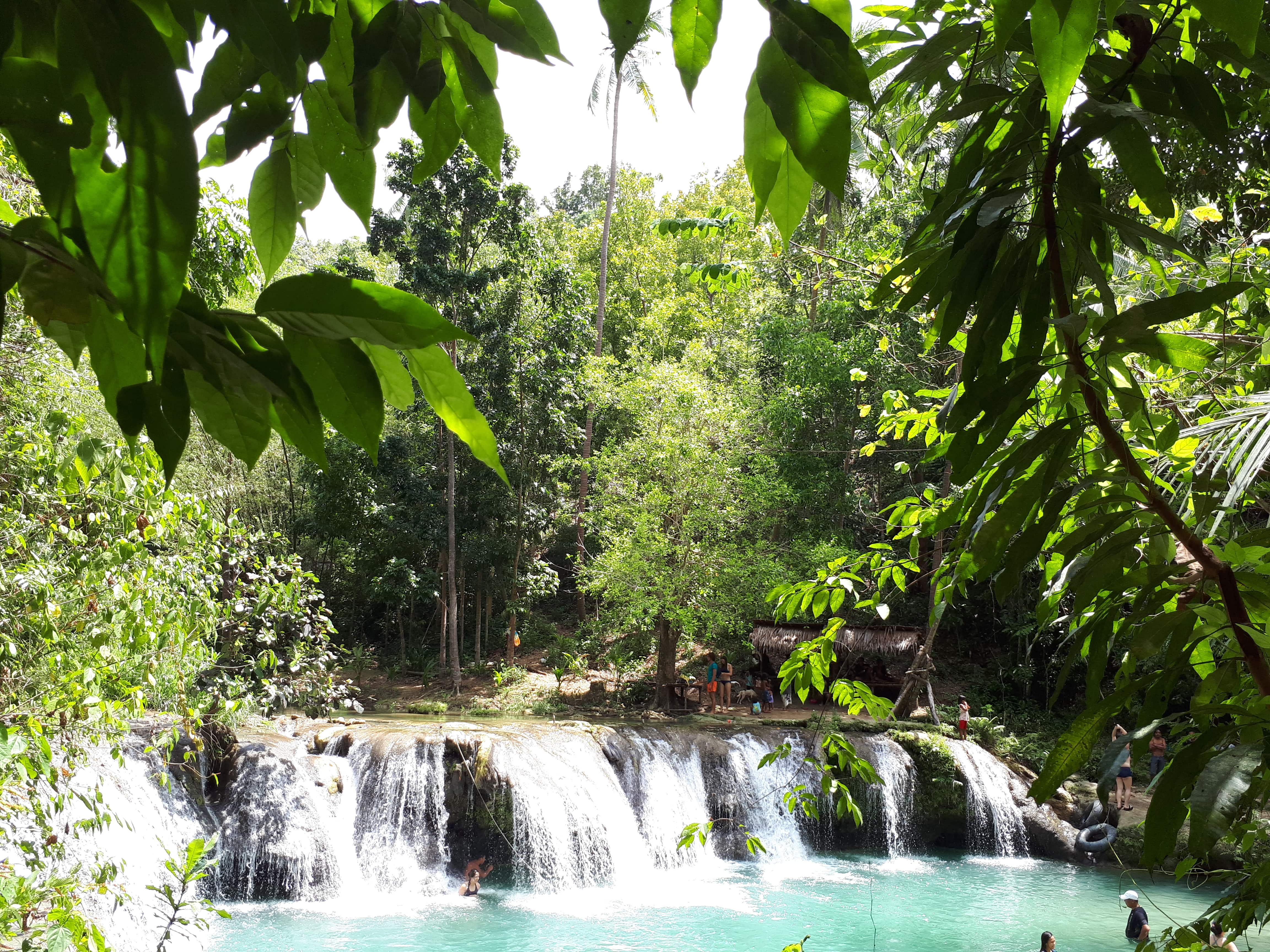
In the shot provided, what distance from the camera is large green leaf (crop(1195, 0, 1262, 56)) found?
0.39 metres

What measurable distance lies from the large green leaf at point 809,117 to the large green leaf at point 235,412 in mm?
283

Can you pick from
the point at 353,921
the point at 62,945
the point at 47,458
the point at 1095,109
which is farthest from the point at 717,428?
the point at 1095,109

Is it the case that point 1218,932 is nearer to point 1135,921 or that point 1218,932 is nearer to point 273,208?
point 273,208

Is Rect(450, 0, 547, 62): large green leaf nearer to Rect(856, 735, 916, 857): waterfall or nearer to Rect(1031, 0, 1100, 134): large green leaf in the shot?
Rect(1031, 0, 1100, 134): large green leaf

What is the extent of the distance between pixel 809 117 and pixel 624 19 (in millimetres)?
99

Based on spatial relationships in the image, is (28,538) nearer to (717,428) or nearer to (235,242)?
(235,242)

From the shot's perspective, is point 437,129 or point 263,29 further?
point 437,129

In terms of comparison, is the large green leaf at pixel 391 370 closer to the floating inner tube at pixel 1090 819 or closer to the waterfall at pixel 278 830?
the waterfall at pixel 278 830

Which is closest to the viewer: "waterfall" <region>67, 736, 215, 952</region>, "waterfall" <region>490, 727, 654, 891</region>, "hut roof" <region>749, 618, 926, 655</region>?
"waterfall" <region>67, 736, 215, 952</region>

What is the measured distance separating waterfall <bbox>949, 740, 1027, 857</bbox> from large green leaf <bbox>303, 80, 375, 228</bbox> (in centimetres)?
1268

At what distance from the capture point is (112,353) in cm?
41

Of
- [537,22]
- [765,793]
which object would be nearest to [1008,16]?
[537,22]

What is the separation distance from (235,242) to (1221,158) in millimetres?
4027

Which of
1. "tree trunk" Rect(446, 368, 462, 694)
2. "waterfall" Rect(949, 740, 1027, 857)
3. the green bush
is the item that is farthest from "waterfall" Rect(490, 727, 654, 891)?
"tree trunk" Rect(446, 368, 462, 694)
